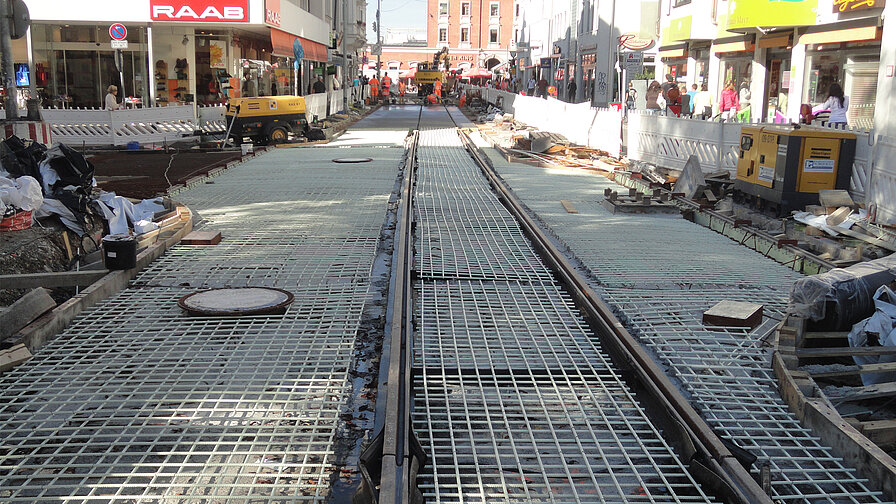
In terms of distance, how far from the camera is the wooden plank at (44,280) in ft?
24.5

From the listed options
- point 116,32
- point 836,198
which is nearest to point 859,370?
point 836,198

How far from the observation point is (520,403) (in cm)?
542

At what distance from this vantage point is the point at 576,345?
6.65 meters

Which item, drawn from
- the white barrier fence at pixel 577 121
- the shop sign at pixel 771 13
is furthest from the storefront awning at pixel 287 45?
the shop sign at pixel 771 13

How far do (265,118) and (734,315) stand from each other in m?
20.4

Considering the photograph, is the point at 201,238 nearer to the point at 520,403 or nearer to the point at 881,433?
the point at 520,403

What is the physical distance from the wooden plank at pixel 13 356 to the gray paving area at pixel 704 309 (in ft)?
15.5

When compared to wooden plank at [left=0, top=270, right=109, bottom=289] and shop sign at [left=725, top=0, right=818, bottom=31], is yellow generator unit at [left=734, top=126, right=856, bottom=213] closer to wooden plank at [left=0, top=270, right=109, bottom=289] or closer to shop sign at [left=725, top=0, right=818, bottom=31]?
wooden plank at [left=0, top=270, right=109, bottom=289]

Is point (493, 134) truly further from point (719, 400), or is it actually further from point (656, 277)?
point (719, 400)

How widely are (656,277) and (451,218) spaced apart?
4.34 meters

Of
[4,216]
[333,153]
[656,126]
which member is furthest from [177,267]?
[333,153]

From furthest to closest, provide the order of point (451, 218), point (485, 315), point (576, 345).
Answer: point (451, 218), point (485, 315), point (576, 345)

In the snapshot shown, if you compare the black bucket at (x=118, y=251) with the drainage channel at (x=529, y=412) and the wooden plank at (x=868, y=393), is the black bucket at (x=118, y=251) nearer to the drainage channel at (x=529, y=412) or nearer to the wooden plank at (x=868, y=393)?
the drainage channel at (x=529, y=412)

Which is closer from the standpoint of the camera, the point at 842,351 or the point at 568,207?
the point at 842,351
